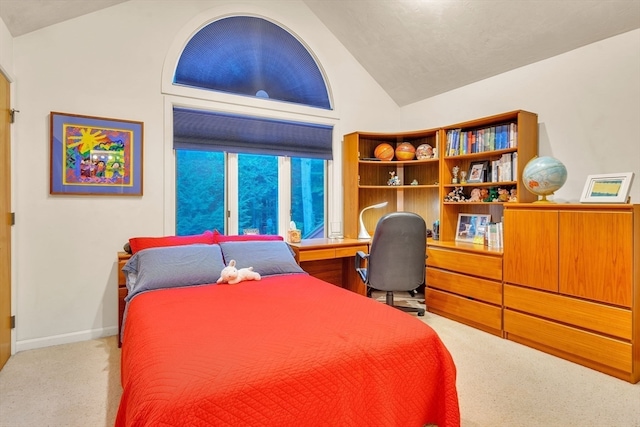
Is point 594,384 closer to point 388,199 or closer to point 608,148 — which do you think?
point 608,148

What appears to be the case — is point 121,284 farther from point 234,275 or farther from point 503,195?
point 503,195

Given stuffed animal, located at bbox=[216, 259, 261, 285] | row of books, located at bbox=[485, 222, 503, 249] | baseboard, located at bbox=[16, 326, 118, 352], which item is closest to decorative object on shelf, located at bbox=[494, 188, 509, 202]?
row of books, located at bbox=[485, 222, 503, 249]

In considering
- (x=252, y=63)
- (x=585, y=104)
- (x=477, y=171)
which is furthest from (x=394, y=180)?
(x=252, y=63)

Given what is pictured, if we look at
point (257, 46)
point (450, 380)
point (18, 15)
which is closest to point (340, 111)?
point (257, 46)

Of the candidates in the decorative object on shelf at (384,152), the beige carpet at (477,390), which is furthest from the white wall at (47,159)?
the decorative object on shelf at (384,152)

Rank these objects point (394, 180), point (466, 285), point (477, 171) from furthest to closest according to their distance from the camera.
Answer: point (394, 180)
point (477, 171)
point (466, 285)

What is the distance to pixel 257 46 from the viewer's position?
3.77 meters

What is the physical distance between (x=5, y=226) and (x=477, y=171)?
13.3 ft

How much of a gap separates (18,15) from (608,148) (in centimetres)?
447

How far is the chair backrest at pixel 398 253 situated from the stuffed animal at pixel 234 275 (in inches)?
43.3

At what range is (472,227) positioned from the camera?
3.79m

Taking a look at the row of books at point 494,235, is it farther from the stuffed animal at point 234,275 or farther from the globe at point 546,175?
the stuffed animal at point 234,275

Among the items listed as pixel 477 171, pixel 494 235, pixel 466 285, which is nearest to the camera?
pixel 466 285

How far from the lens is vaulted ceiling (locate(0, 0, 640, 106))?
8.64ft
